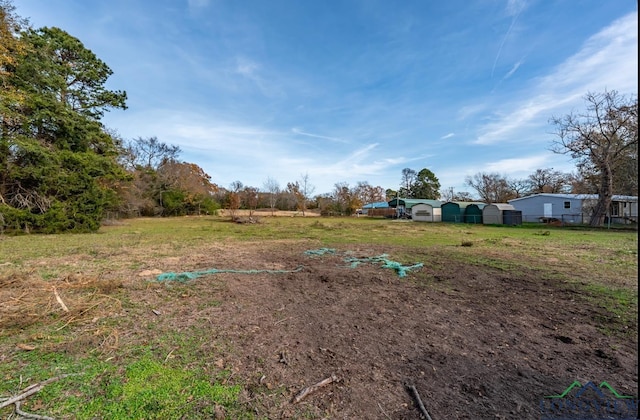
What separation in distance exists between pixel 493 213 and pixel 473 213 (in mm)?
2105

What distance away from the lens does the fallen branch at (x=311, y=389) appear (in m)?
1.97

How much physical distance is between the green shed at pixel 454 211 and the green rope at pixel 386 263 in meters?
20.7

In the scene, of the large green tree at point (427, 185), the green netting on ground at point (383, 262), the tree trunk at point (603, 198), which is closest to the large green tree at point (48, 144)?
the green netting on ground at point (383, 262)

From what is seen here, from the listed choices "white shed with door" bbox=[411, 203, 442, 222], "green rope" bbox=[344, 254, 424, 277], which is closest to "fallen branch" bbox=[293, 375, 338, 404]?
"green rope" bbox=[344, 254, 424, 277]

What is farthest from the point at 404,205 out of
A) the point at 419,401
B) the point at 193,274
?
the point at 419,401

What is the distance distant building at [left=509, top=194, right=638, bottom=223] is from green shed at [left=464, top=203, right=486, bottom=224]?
5.26m

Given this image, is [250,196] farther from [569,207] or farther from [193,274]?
[193,274]

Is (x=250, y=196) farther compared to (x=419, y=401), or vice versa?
(x=250, y=196)

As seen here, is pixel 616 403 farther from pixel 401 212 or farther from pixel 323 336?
pixel 401 212

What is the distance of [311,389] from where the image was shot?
205 cm

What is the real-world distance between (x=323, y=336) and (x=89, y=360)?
85.7 inches

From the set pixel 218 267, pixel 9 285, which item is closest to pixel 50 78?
pixel 9 285

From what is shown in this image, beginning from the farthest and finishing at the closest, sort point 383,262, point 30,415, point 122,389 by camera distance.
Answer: point 383,262 < point 122,389 < point 30,415

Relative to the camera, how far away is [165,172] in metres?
35.1
